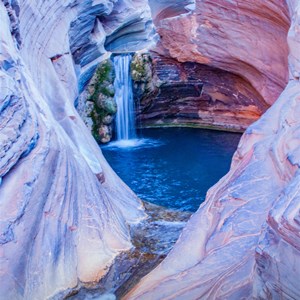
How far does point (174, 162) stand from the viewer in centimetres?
1015

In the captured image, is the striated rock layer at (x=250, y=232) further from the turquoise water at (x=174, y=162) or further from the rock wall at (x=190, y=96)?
the rock wall at (x=190, y=96)

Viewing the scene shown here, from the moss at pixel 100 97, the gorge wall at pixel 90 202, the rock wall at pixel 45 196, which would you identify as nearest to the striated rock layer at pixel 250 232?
the gorge wall at pixel 90 202

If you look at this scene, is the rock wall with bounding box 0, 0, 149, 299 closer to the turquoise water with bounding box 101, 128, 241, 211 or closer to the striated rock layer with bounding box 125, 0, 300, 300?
the striated rock layer with bounding box 125, 0, 300, 300

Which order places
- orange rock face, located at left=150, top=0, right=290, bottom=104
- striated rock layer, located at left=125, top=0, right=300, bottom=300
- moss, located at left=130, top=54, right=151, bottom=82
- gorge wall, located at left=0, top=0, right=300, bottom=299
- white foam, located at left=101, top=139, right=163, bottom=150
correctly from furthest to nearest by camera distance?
moss, located at left=130, top=54, right=151, bottom=82 < white foam, located at left=101, top=139, right=163, bottom=150 < orange rock face, located at left=150, top=0, right=290, bottom=104 < gorge wall, located at left=0, top=0, right=300, bottom=299 < striated rock layer, located at left=125, top=0, right=300, bottom=300

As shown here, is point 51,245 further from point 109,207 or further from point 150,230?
point 150,230

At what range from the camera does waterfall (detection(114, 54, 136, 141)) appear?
12164 mm

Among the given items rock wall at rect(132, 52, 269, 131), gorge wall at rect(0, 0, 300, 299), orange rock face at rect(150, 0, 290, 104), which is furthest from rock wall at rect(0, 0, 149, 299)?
rock wall at rect(132, 52, 269, 131)

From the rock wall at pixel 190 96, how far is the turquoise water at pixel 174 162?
42 cm

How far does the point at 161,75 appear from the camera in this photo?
12875 millimetres

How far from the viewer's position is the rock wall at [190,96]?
1214cm

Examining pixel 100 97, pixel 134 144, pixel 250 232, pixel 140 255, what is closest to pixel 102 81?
pixel 100 97

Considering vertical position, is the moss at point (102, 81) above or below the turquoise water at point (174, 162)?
above

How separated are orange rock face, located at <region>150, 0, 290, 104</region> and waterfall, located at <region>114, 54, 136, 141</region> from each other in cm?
121

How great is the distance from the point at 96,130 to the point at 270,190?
25.4 ft
